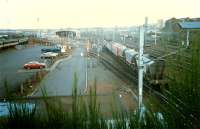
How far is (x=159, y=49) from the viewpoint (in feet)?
39.1

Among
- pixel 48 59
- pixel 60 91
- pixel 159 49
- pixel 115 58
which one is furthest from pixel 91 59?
pixel 159 49

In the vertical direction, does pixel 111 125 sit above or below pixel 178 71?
below

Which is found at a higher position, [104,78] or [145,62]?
[145,62]

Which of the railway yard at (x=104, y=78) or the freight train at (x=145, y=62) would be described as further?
the freight train at (x=145, y=62)

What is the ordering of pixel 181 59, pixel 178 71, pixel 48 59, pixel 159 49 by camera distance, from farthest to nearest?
pixel 48 59, pixel 159 49, pixel 181 59, pixel 178 71

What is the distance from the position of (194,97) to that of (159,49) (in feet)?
29.7

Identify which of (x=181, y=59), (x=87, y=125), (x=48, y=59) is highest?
(x=181, y=59)

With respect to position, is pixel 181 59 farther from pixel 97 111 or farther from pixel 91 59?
pixel 91 59

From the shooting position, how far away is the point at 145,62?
7.63 meters

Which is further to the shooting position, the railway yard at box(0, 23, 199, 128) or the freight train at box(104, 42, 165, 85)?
the freight train at box(104, 42, 165, 85)

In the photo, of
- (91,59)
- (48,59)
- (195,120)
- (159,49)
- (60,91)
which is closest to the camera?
(195,120)

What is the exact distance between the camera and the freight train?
826 centimetres

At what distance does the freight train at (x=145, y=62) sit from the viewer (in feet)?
27.1

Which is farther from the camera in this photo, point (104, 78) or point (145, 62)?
point (104, 78)
